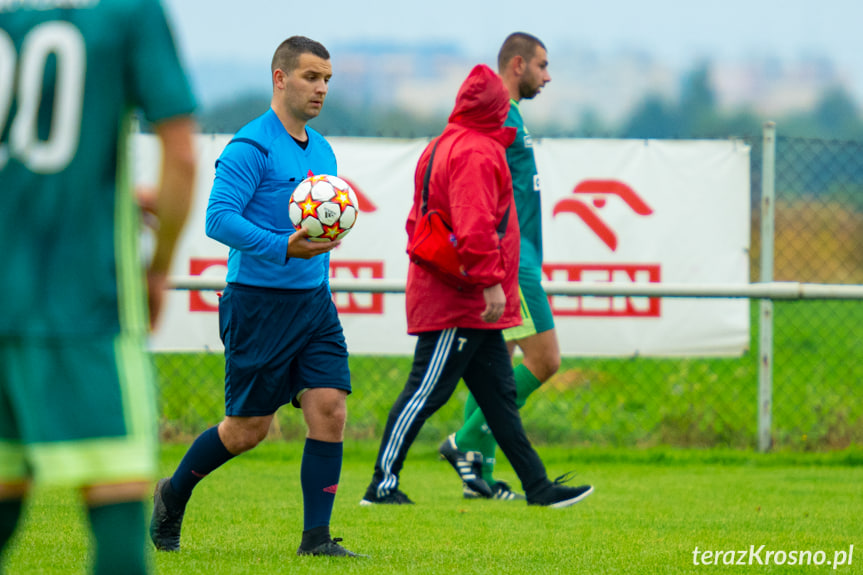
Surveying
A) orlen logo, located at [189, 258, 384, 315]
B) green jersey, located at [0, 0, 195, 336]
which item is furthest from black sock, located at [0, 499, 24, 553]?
orlen logo, located at [189, 258, 384, 315]

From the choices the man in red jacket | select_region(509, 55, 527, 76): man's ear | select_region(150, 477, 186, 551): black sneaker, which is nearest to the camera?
select_region(150, 477, 186, 551): black sneaker

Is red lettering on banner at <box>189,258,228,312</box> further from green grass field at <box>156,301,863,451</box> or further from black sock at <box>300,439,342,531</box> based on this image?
black sock at <box>300,439,342,531</box>

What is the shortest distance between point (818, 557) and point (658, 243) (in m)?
4.23

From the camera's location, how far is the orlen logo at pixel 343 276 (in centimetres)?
824

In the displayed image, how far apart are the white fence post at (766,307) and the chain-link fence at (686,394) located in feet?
0.56

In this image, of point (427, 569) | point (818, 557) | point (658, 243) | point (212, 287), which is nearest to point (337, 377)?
point (427, 569)

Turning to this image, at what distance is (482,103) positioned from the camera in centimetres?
550

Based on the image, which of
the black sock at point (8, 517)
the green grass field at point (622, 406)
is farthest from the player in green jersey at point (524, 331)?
the black sock at point (8, 517)

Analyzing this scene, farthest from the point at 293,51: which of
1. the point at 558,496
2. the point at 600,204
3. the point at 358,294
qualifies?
the point at 600,204

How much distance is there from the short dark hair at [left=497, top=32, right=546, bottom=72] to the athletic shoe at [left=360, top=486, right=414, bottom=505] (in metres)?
2.50

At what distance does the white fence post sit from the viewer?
766 centimetres

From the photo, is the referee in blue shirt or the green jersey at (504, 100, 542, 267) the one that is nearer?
the referee in blue shirt

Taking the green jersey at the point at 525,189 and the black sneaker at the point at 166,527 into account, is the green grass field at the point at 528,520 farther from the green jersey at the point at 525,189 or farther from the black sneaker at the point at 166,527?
the green jersey at the point at 525,189

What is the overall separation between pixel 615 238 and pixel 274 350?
15.0 feet
